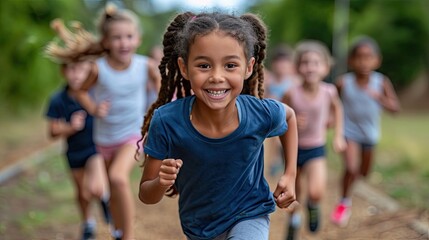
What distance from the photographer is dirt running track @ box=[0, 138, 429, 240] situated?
6105 millimetres

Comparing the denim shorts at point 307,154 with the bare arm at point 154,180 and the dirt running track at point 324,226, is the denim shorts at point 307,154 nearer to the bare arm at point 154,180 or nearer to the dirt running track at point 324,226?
the dirt running track at point 324,226

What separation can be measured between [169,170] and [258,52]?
3.36ft

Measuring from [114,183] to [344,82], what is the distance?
3340 mm

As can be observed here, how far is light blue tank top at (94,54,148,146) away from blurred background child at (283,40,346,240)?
147 centimetres

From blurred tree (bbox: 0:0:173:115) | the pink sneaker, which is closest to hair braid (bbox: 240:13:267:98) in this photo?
the pink sneaker

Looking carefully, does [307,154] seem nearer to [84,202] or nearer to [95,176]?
[95,176]

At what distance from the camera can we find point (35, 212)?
7340mm

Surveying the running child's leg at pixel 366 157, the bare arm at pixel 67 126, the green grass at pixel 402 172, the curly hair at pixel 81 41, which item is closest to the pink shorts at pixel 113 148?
the bare arm at pixel 67 126

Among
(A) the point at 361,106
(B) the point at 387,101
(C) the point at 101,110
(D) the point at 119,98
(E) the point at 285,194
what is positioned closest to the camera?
(E) the point at 285,194

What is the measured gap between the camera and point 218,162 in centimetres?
→ 321

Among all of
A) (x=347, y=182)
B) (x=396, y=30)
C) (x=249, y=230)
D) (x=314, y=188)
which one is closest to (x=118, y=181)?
(x=314, y=188)

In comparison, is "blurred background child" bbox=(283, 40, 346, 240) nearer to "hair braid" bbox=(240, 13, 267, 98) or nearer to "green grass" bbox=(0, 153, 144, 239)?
"hair braid" bbox=(240, 13, 267, 98)

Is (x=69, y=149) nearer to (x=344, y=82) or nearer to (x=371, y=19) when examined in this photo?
(x=344, y=82)

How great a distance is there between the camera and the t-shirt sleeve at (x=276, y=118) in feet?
10.9
